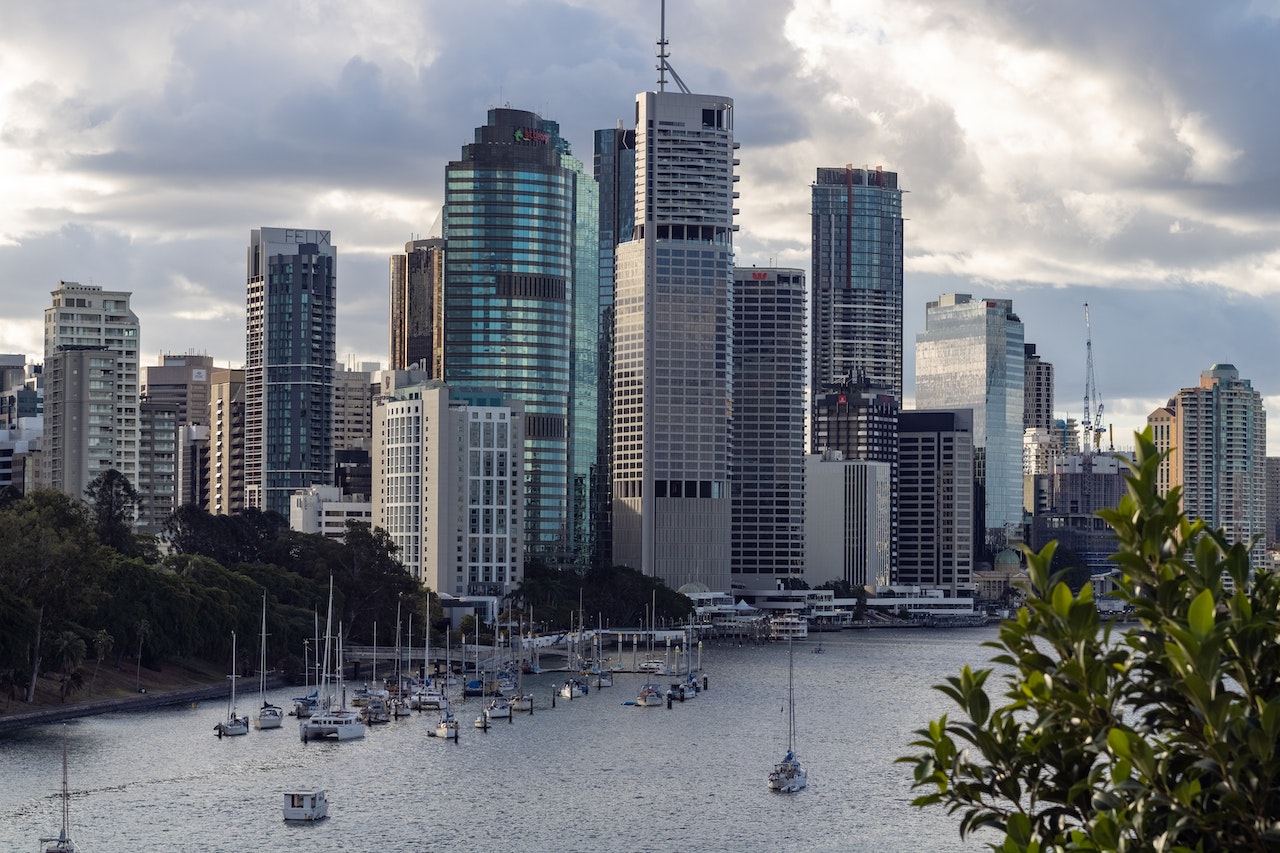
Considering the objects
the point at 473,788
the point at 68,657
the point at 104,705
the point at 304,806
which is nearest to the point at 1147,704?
the point at 304,806

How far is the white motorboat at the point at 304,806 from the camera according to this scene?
115 meters

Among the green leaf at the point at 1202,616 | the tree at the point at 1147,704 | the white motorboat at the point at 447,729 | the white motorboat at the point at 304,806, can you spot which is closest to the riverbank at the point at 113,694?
the white motorboat at the point at 447,729

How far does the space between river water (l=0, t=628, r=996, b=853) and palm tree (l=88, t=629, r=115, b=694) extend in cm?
677

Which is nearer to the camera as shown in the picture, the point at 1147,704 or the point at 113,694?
the point at 1147,704

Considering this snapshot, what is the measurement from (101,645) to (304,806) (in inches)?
2444

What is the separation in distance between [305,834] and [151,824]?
923cm

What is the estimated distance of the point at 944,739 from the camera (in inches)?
957

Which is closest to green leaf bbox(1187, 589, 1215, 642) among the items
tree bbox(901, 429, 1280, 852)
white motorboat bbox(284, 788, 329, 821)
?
tree bbox(901, 429, 1280, 852)

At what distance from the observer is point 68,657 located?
164 m

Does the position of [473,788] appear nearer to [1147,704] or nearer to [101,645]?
[101,645]

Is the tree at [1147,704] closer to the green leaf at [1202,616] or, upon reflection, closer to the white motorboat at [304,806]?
the green leaf at [1202,616]

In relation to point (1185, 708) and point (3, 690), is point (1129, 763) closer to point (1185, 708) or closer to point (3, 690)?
point (1185, 708)

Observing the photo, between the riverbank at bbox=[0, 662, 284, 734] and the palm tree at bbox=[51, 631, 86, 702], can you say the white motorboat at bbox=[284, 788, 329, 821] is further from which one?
the palm tree at bbox=[51, 631, 86, 702]

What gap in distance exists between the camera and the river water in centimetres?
11088
